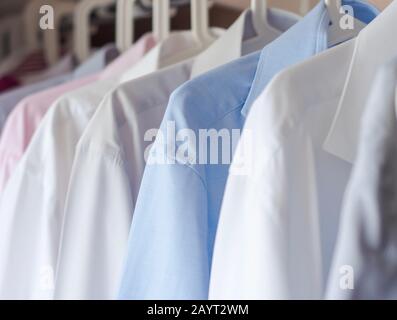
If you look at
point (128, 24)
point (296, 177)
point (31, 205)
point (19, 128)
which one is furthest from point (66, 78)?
point (296, 177)

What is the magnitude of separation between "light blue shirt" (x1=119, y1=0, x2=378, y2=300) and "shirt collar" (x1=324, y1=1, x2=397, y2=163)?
7 centimetres

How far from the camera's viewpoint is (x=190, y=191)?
0.63 metres

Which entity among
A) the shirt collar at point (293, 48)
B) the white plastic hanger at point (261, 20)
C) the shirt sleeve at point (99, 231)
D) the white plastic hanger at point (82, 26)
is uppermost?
the white plastic hanger at point (82, 26)

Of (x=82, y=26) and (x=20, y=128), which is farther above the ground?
(x=82, y=26)

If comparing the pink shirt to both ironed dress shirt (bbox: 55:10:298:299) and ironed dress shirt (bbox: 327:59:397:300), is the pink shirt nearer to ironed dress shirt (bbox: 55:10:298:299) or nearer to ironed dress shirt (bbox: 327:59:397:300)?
ironed dress shirt (bbox: 55:10:298:299)

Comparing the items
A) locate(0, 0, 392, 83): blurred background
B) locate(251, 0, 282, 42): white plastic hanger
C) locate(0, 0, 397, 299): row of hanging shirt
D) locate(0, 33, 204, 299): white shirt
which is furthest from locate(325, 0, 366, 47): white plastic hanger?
locate(0, 0, 392, 83): blurred background

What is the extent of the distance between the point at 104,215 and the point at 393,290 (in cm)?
27

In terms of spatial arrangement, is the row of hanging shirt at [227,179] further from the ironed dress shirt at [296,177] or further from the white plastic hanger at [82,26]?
the white plastic hanger at [82,26]

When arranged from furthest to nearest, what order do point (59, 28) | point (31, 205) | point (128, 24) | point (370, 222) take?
point (59, 28)
point (128, 24)
point (31, 205)
point (370, 222)

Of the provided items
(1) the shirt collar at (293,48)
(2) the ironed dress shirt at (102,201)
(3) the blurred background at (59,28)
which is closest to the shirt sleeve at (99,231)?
(2) the ironed dress shirt at (102,201)

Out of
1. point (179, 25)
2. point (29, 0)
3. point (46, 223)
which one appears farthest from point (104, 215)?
point (29, 0)

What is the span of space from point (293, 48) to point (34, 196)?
0.29 metres

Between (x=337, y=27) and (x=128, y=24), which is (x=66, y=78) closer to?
(x=128, y=24)

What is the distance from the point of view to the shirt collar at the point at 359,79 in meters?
0.58
